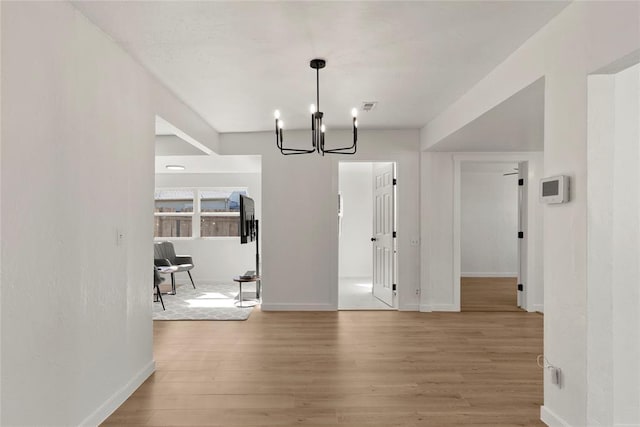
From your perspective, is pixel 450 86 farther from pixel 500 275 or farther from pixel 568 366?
pixel 500 275

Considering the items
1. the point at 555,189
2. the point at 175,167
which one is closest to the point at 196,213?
the point at 175,167

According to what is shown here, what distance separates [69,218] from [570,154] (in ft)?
9.04

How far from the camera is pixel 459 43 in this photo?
2.67m

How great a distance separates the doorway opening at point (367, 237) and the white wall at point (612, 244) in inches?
138

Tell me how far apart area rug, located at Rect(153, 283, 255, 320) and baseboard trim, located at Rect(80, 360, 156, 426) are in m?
1.87

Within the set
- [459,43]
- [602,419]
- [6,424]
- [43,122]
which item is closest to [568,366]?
[602,419]

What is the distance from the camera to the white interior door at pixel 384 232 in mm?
5684

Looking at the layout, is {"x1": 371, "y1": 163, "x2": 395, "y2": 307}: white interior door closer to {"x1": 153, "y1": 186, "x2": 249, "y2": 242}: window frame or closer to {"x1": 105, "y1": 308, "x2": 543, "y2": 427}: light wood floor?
{"x1": 105, "y1": 308, "x2": 543, "y2": 427}: light wood floor

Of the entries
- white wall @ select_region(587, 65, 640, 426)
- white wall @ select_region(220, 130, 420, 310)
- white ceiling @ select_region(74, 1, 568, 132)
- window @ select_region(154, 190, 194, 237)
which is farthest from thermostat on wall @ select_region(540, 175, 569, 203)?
window @ select_region(154, 190, 194, 237)

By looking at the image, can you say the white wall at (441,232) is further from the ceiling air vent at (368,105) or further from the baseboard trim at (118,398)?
the baseboard trim at (118,398)

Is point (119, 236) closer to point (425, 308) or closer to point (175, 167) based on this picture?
point (425, 308)

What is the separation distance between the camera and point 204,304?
19.1ft

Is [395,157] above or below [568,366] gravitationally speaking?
above

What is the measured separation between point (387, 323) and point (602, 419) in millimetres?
2790
